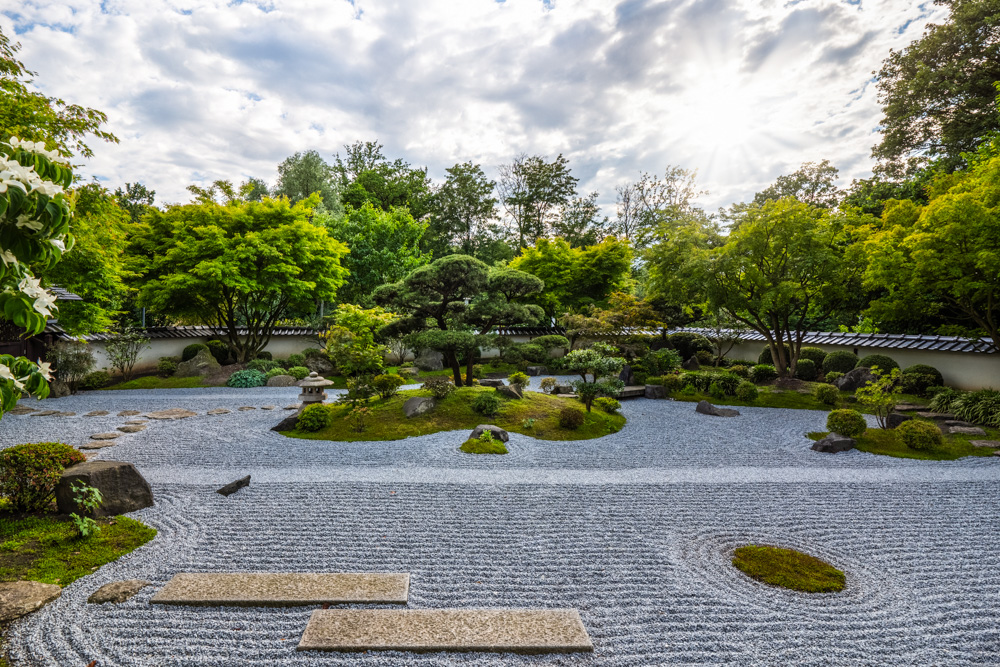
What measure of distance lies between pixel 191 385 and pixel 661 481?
53.8ft

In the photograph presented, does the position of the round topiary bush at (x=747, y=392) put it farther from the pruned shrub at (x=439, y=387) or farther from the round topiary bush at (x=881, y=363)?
the pruned shrub at (x=439, y=387)

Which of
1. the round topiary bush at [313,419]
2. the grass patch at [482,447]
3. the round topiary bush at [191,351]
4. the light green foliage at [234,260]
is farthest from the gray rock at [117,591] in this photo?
the round topiary bush at [191,351]

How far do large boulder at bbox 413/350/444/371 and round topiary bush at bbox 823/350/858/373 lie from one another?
14.8m

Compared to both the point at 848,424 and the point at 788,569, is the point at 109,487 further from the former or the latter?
the point at 848,424

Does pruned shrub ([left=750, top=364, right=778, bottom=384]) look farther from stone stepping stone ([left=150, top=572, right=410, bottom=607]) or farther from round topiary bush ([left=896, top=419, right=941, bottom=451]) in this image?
stone stepping stone ([left=150, top=572, right=410, bottom=607])

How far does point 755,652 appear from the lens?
312 centimetres

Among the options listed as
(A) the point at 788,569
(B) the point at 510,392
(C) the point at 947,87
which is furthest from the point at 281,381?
(C) the point at 947,87

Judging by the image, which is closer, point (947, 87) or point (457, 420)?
point (457, 420)

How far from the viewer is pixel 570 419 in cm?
984

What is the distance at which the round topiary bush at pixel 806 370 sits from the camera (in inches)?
634

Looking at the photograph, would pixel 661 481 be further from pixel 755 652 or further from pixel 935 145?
pixel 935 145

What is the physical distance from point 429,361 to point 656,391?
955cm

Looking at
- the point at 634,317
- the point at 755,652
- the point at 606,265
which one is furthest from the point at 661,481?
the point at 606,265

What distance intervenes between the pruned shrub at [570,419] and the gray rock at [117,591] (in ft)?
24.7
